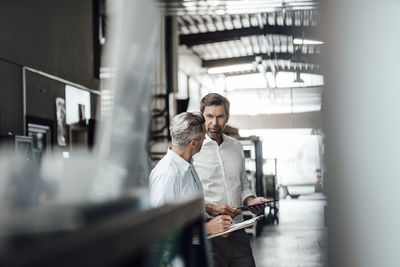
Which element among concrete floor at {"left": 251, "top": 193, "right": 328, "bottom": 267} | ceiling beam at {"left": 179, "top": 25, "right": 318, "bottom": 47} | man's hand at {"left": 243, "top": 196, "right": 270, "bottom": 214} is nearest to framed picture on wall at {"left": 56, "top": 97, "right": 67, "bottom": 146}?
concrete floor at {"left": 251, "top": 193, "right": 328, "bottom": 267}

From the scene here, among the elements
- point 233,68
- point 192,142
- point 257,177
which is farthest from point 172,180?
point 233,68

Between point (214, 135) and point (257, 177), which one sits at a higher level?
point (214, 135)

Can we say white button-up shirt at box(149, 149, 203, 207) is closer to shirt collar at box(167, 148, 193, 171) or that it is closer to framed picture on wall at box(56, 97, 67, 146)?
shirt collar at box(167, 148, 193, 171)

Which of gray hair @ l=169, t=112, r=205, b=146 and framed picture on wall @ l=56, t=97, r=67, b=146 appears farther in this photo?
framed picture on wall @ l=56, t=97, r=67, b=146

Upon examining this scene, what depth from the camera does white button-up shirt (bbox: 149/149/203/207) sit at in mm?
2193

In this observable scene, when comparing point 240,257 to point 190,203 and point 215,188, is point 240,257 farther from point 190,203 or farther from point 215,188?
point 190,203

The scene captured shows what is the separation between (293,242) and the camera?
25.6ft

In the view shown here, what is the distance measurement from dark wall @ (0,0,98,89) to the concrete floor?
3.02 meters

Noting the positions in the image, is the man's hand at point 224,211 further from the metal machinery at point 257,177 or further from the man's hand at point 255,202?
the metal machinery at point 257,177

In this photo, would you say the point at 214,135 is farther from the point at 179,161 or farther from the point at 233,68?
the point at 233,68

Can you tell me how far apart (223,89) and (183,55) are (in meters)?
1.06

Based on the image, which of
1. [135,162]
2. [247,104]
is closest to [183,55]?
[247,104]

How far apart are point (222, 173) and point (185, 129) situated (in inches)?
22.9

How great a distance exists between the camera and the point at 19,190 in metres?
0.69
